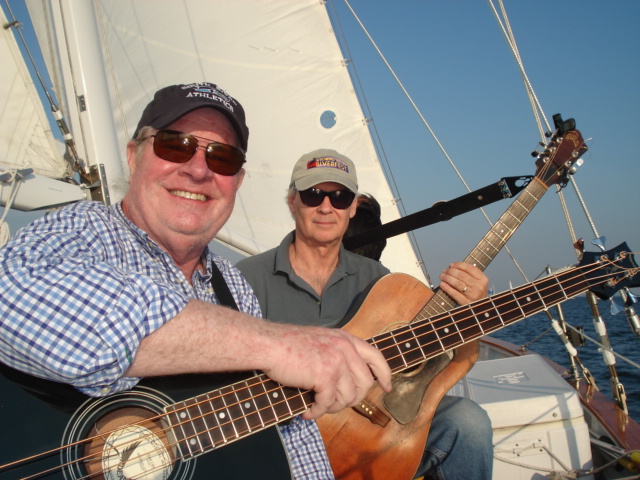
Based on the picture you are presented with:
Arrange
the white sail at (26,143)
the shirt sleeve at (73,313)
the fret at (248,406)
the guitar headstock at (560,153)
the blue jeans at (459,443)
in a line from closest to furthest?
the shirt sleeve at (73,313) < the fret at (248,406) < the blue jeans at (459,443) < the guitar headstock at (560,153) < the white sail at (26,143)

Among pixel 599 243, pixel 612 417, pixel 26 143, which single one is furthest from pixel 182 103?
pixel 612 417

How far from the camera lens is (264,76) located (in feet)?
19.9

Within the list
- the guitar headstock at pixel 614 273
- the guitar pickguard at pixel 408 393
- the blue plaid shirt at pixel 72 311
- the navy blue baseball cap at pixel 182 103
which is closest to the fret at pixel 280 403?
the blue plaid shirt at pixel 72 311

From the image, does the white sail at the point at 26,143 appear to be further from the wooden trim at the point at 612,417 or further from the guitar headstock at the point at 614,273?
the wooden trim at the point at 612,417

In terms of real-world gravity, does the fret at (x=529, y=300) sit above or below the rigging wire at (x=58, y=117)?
below

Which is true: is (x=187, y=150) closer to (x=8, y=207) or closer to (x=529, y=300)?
(x=529, y=300)

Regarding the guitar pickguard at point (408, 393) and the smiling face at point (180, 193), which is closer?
the smiling face at point (180, 193)

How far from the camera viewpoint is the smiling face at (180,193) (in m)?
1.61

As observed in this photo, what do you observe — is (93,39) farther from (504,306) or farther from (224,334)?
(504,306)

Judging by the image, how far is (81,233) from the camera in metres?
1.29

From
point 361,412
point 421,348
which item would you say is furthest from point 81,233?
point 361,412

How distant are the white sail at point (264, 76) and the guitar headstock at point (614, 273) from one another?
11.8ft

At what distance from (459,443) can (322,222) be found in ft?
4.79

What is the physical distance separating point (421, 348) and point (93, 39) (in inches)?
129
